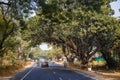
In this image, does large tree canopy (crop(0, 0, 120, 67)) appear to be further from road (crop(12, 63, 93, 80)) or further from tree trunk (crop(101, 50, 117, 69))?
road (crop(12, 63, 93, 80))

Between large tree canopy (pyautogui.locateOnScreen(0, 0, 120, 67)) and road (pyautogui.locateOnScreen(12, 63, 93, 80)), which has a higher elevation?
large tree canopy (pyautogui.locateOnScreen(0, 0, 120, 67))

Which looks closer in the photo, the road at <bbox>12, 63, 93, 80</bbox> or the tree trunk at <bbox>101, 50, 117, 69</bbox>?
the road at <bbox>12, 63, 93, 80</bbox>

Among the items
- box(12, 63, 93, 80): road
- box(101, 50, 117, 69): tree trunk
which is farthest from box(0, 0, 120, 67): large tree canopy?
box(12, 63, 93, 80): road

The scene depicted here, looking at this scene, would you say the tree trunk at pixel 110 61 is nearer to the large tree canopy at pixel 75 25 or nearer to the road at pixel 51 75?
the large tree canopy at pixel 75 25

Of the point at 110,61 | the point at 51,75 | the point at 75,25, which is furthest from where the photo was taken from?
the point at 110,61

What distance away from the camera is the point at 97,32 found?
182ft

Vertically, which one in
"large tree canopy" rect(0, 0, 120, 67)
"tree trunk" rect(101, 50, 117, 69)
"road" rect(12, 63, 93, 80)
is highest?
"large tree canopy" rect(0, 0, 120, 67)

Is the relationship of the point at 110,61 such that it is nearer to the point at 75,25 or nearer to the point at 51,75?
the point at 75,25

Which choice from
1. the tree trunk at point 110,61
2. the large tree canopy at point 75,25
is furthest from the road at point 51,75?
the tree trunk at point 110,61

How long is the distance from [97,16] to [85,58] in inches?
529

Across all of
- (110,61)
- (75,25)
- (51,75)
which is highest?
(75,25)

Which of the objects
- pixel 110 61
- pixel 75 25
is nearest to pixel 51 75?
pixel 75 25

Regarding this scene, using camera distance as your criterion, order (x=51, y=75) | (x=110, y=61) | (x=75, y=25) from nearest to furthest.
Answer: (x=51, y=75)
(x=75, y=25)
(x=110, y=61)

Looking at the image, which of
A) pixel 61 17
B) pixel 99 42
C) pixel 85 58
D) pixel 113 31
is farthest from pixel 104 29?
pixel 61 17
